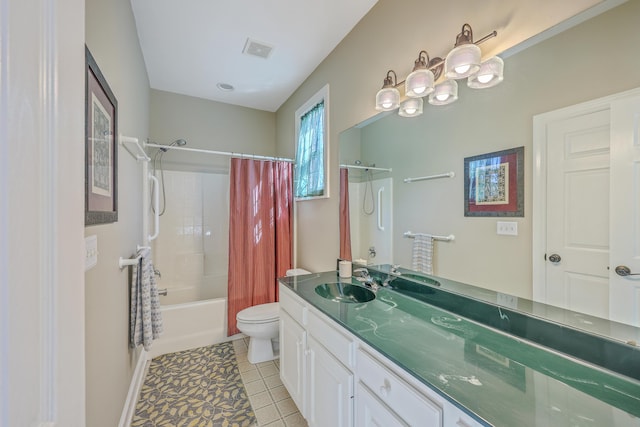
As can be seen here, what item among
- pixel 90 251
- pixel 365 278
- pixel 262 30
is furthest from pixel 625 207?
pixel 262 30

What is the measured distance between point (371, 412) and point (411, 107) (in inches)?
57.2

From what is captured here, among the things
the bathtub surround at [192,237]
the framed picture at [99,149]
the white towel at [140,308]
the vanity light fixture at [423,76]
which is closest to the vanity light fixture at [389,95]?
the vanity light fixture at [423,76]

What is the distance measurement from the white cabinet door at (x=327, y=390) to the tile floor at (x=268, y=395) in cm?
A: 32

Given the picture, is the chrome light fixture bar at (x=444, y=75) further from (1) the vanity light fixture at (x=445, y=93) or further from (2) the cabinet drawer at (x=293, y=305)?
(2) the cabinet drawer at (x=293, y=305)

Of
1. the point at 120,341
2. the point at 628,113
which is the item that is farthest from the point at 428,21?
the point at 120,341

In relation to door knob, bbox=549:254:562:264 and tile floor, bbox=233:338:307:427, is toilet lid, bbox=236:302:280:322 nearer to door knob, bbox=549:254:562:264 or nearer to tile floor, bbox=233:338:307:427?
tile floor, bbox=233:338:307:427

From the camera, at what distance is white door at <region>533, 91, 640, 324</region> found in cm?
76

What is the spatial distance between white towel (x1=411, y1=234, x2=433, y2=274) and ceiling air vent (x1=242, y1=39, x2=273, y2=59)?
1.85 m

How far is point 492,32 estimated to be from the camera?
1077 millimetres

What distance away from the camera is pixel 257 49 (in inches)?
82.7

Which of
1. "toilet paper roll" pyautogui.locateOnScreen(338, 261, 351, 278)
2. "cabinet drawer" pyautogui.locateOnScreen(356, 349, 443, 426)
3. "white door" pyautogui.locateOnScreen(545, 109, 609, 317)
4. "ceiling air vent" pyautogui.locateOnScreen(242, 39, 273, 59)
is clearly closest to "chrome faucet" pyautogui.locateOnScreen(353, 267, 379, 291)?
"toilet paper roll" pyautogui.locateOnScreen(338, 261, 351, 278)

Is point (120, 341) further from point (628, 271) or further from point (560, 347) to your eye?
point (628, 271)

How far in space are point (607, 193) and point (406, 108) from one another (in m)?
0.95
